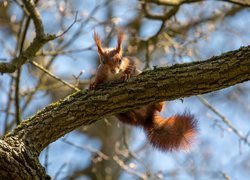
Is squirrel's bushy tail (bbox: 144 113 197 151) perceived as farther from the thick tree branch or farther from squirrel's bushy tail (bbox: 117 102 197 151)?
the thick tree branch

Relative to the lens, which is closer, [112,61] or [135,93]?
[135,93]

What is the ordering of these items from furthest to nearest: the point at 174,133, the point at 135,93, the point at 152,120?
1. the point at 152,120
2. the point at 174,133
3. the point at 135,93

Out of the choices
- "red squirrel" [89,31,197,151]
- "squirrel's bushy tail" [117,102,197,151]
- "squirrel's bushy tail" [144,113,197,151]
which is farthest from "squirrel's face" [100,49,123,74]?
"squirrel's bushy tail" [144,113,197,151]

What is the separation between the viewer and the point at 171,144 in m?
3.47

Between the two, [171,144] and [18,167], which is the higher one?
[171,144]

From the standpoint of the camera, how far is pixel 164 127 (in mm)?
3523

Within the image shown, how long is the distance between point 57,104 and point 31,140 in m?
0.24

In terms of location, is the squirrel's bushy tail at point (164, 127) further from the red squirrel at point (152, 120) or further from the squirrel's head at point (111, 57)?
the squirrel's head at point (111, 57)

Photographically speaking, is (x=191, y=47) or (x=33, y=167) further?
(x=191, y=47)

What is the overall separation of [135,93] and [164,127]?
786 millimetres

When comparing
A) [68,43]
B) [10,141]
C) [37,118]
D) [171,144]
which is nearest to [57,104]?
[37,118]

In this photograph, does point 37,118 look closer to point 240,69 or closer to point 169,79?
point 169,79

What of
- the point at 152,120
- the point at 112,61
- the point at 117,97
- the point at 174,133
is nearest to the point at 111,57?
the point at 112,61

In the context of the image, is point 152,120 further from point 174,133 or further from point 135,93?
point 135,93
